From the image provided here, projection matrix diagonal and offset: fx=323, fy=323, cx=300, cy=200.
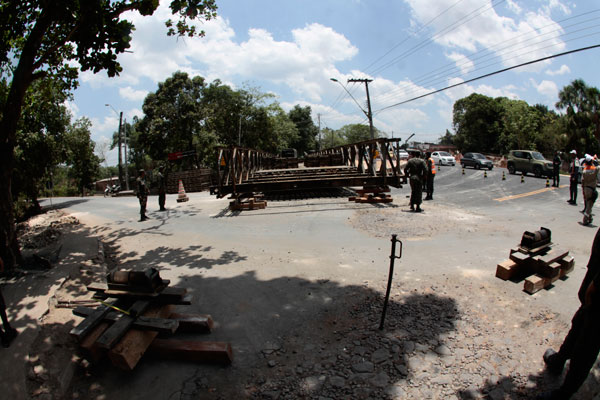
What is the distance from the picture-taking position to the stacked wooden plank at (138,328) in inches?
111

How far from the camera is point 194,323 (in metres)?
3.47

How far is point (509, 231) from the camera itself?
7.32m

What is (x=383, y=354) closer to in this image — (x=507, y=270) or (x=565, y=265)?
(x=507, y=270)

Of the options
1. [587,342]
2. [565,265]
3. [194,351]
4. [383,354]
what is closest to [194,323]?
[194,351]

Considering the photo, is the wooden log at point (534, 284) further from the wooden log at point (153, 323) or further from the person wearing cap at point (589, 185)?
the person wearing cap at point (589, 185)

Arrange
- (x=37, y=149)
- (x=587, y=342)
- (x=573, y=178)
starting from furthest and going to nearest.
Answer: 1. (x=37, y=149)
2. (x=573, y=178)
3. (x=587, y=342)

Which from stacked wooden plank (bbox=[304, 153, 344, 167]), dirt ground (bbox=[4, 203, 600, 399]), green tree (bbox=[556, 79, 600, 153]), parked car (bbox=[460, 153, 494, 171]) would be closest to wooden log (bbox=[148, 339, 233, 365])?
dirt ground (bbox=[4, 203, 600, 399])

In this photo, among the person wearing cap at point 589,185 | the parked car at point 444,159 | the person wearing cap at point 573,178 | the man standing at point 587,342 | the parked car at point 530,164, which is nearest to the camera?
the man standing at point 587,342

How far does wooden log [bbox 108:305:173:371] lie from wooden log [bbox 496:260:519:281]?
4508 millimetres

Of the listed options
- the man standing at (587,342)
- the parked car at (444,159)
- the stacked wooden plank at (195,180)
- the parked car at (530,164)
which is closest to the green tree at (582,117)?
the parked car at (444,159)

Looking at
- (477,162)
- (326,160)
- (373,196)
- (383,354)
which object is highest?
(326,160)

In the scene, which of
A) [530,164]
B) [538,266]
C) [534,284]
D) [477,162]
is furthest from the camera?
[477,162]

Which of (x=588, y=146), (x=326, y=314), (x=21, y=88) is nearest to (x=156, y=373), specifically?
(x=326, y=314)

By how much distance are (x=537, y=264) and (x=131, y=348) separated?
16.5ft
